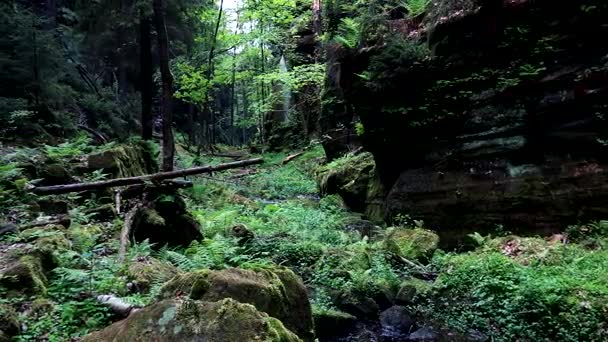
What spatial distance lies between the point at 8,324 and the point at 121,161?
7838 mm

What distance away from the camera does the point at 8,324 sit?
14.3 ft

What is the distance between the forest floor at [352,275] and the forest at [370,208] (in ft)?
0.12

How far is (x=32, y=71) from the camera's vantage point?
13.7 m

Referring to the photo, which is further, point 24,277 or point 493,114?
point 493,114

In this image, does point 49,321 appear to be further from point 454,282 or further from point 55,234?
point 454,282

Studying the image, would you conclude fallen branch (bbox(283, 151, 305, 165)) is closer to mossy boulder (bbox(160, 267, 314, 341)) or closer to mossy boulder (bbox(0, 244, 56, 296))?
mossy boulder (bbox(0, 244, 56, 296))

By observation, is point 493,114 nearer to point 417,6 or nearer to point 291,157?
point 417,6

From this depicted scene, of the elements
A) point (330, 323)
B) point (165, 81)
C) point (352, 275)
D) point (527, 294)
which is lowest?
point (330, 323)

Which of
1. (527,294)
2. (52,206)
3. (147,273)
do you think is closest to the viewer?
(147,273)

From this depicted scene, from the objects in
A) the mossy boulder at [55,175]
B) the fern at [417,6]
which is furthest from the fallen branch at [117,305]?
the fern at [417,6]

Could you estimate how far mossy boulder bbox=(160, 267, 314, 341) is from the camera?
4.37 m

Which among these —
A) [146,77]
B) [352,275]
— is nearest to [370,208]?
[352,275]

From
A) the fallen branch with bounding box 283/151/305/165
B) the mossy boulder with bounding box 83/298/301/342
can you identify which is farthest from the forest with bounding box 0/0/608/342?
the fallen branch with bounding box 283/151/305/165

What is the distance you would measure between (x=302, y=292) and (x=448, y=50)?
897 centimetres
